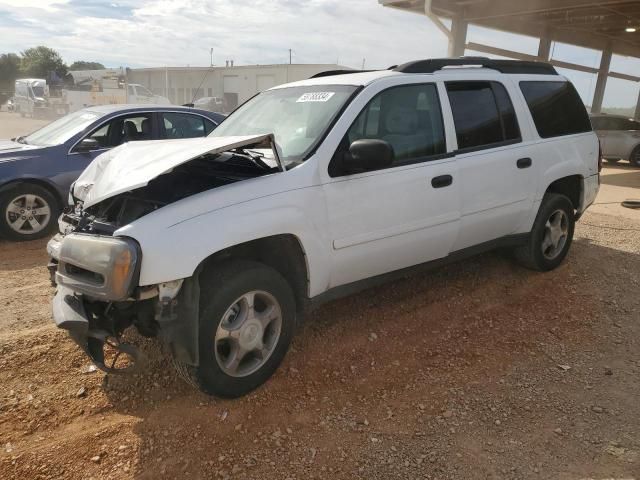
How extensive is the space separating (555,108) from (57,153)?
5675mm

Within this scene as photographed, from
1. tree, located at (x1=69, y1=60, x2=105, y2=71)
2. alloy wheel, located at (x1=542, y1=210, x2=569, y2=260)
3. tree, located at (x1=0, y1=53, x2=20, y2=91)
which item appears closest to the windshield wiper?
alloy wheel, located at (x1=542, y1=210, x2=569, y2=260)

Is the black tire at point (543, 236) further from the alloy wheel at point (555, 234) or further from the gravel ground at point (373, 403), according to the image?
the gravel ground at point (373, 403)

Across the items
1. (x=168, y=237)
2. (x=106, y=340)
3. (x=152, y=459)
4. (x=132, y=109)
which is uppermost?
(x=132, y=109)

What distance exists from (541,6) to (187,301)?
14682mm

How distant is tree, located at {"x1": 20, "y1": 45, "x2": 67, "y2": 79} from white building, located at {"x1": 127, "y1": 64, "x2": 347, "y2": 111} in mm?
17023

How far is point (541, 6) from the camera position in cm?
1366

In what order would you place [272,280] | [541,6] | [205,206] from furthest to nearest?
[541,6], [272,280], [205,206]

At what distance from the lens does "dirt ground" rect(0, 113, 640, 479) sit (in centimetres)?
249

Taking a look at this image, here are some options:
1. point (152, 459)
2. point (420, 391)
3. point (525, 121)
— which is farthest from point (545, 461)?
point (525, 121)

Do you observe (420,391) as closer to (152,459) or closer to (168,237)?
(152,459)

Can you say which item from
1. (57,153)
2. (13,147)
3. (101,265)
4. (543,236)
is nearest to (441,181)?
(543,236)

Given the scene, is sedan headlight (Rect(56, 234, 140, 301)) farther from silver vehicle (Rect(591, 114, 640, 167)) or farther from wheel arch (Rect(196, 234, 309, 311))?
silver vehicle (Rect(591, 114, 640, 167))

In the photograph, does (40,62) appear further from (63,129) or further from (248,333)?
(248,333)

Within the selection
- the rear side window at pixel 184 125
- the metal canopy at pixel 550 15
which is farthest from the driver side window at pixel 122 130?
the metal canopy at pixel 550 15
